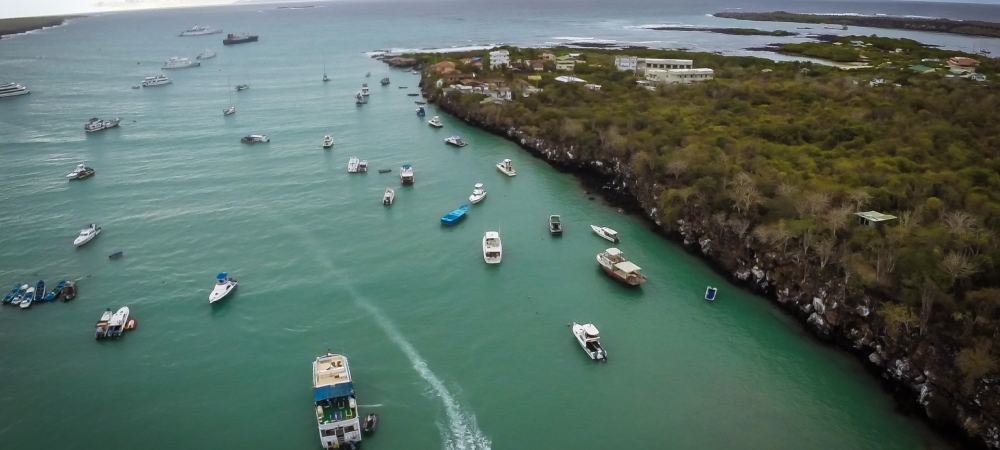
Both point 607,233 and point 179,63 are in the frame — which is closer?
point 607,233

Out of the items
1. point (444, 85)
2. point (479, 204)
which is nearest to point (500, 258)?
point (479, 204)

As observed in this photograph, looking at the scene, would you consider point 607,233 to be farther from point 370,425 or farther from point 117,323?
point 117,323

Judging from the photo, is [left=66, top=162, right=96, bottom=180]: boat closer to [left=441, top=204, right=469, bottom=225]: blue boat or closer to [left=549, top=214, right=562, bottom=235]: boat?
[left=441, top=204, right=469, bottom=225]: blue boat

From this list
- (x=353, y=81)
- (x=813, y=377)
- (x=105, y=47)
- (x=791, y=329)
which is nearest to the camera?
(x=813, y=377)

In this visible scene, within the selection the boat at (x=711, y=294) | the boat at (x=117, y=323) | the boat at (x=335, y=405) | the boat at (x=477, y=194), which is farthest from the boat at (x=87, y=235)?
the boat at (x=711, y=294)

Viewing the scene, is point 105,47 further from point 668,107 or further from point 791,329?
point 791,329

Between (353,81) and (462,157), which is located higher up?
(353,81)

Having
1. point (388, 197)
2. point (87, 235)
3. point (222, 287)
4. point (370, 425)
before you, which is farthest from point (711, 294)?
point (87, 235)
